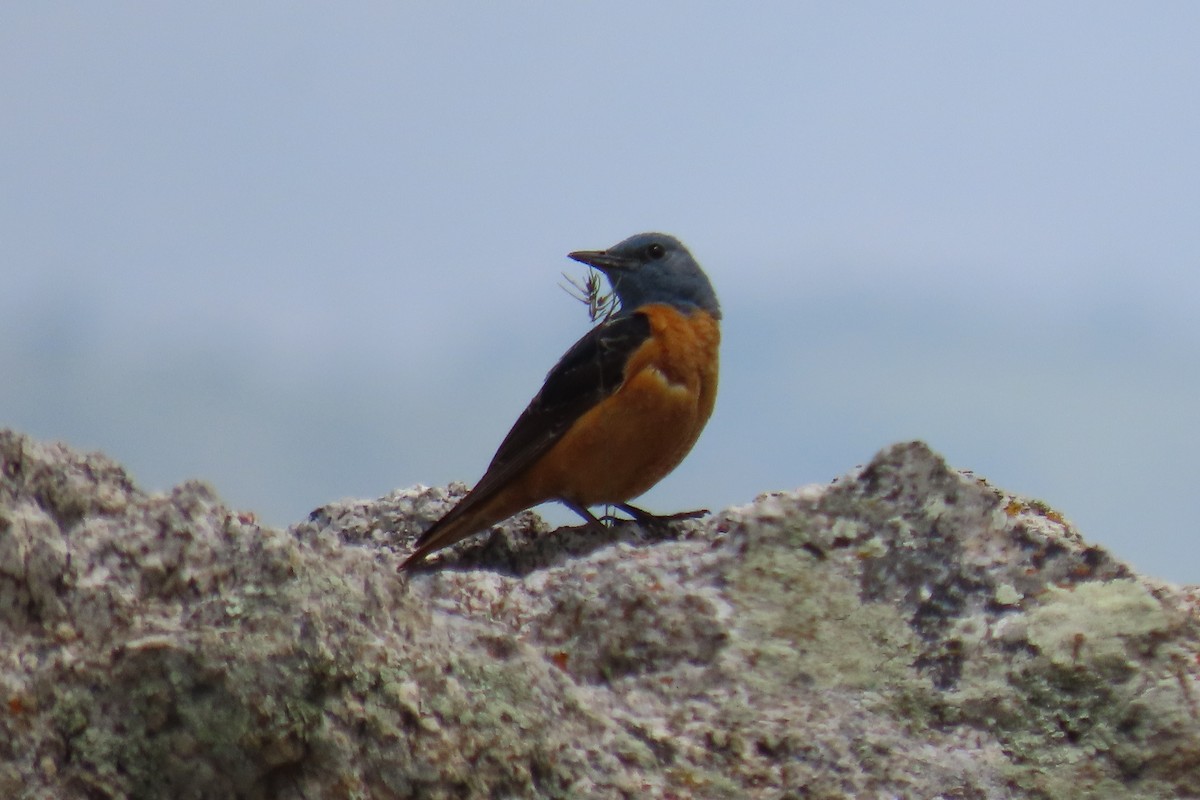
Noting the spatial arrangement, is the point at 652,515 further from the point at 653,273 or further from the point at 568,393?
the point at 653,273

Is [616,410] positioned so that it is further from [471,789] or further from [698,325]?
[471,789]

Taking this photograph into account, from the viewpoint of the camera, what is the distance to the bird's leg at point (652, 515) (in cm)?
673

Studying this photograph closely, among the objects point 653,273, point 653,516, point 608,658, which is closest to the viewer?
point 608,658

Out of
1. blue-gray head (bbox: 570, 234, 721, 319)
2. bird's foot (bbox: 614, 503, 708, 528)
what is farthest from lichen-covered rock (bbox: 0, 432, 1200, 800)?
blue-gray head (bbox: 570, 234, 721, 319)

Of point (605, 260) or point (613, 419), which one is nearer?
point (613, 419)

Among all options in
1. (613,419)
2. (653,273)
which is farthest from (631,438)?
(653,273)

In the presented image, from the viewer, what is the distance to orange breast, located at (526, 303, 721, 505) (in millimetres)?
7461

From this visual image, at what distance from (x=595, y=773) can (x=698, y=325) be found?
5117 millimetres

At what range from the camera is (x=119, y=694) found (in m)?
2.99

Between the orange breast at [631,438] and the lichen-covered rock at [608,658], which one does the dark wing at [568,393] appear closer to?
the orange breast at [631,438]

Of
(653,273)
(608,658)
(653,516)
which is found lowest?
(608,658)

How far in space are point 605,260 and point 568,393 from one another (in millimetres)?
1460

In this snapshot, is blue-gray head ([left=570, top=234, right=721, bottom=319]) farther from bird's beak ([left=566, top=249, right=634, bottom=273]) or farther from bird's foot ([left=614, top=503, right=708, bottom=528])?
bird's foot ([left=614, top=503, right=708, bottom=528])

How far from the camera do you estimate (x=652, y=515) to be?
7.19 metres
